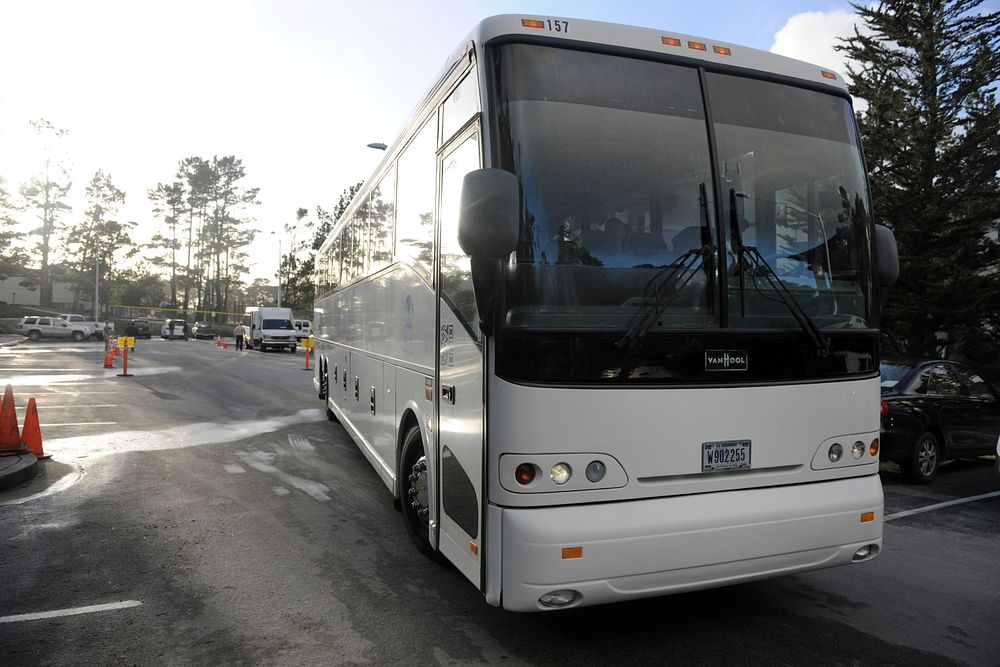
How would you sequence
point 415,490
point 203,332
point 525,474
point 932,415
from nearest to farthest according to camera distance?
point 525,474 → point 415,490 → point 932,415 → point 203,332

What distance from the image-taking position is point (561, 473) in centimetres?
356

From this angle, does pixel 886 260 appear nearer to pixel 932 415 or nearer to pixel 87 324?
pixel 932 415

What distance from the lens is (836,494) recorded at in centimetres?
406

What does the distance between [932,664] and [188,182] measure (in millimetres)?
85289

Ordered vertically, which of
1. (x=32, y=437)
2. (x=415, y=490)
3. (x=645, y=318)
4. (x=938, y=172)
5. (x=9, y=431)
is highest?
(x=938, y=172)

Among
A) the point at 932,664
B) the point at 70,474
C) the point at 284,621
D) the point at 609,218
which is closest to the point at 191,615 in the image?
the point at 284,621

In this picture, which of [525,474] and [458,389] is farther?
[458,389]

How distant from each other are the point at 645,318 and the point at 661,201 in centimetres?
66

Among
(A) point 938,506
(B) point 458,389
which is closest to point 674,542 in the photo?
(B) point 458,389

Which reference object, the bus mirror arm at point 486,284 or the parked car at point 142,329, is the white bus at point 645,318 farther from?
the parked car at point 142,329

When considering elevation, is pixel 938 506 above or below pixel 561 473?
below

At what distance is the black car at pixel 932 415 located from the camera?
834 centimetres

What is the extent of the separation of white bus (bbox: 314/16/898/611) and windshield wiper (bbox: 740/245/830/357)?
0.02 meters

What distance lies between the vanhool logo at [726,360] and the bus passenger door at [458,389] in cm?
119
